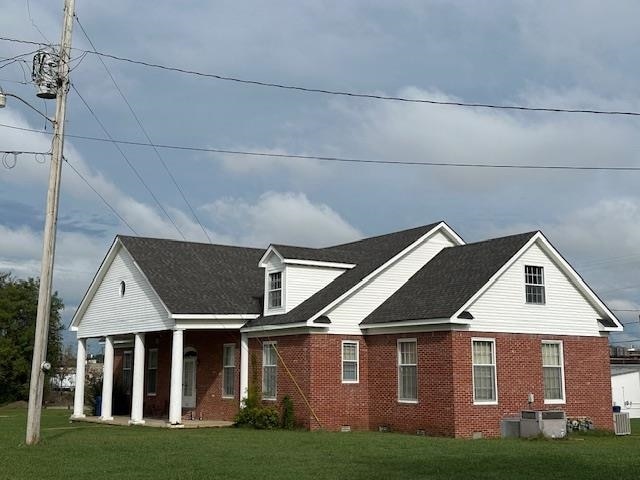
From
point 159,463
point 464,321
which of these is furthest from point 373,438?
point 159,463

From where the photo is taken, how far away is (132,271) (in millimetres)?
31234

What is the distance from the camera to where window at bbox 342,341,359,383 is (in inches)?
1052

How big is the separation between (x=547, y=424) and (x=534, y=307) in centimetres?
421

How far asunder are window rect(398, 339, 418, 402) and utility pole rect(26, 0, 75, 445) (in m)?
10.8

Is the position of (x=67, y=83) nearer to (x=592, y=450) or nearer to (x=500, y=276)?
(x=500, y=276)

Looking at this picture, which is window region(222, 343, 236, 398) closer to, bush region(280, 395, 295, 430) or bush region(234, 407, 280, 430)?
bush region(234, 407, 280, 430)

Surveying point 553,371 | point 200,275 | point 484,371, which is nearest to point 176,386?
point 200,275

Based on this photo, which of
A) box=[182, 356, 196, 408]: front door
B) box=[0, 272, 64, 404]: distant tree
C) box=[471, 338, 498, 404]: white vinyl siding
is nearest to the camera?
box=[471, 338, 498, 404]: white vinyl siding

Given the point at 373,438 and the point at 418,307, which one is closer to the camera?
the point at 373,438

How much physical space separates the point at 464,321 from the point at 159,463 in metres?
10.9

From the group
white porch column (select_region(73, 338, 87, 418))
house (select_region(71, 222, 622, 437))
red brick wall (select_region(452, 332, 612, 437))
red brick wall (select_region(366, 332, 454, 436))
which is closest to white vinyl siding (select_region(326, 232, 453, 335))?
house (select_region(71, 222, 622, 437))

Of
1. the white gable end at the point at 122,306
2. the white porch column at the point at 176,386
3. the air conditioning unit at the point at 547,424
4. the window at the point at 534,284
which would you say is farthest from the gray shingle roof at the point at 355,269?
the air conditioning unit at the point at 547,424

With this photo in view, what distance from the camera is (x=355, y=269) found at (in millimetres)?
29422

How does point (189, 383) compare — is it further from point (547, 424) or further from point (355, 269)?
point (547, 424)
